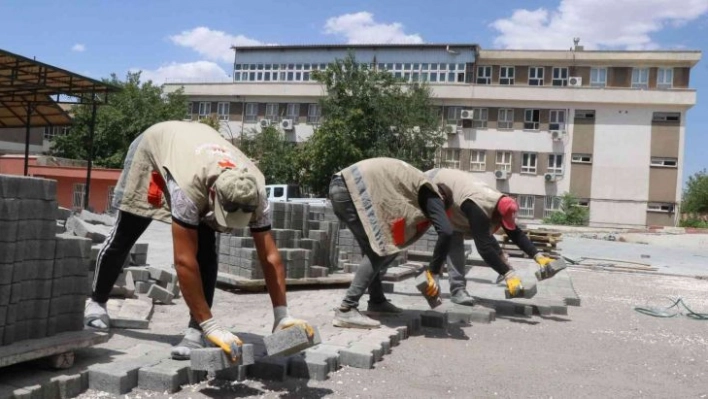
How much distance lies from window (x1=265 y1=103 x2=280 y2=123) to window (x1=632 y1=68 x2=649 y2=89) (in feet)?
76.0

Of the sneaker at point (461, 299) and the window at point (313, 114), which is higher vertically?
the window at point (313, 114)

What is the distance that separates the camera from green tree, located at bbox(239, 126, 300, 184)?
128ft

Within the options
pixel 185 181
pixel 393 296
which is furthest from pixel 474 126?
pixel 185 181

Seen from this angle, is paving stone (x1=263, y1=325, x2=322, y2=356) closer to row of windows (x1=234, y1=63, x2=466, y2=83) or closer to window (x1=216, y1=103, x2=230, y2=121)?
row of windows (x1=234, y1=63, x2=466, y2=83)

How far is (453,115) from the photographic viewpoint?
4100cm

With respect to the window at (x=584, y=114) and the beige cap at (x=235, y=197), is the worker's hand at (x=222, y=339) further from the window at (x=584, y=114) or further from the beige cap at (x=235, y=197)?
the window at (x=584, y=114)

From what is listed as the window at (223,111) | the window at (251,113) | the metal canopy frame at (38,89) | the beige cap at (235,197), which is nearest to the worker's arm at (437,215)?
the beige cap at (235,197)

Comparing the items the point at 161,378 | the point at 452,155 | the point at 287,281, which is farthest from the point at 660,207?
the point at 161,378

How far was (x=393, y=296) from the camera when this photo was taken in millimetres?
7547

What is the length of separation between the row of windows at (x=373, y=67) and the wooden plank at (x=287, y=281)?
30963 millimetres

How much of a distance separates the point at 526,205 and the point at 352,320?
36112 millimetres

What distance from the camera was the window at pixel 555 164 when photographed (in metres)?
39.1

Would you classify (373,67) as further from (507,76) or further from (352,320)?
(352,320)

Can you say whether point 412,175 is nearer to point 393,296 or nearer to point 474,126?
point 393,296
